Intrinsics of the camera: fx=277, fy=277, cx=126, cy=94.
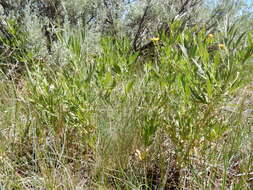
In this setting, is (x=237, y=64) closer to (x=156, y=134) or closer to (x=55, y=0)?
(x=156, y=134)

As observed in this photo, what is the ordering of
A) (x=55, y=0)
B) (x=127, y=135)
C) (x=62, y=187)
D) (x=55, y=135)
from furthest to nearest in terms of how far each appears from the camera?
(x=55, y=0), (x=55, y=135), (x=127, y=135), (x=62, y=187)

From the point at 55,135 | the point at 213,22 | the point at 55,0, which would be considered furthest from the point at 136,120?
the point at 213,22

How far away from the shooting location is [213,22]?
10.1 ft

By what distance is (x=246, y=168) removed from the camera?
1.02 m

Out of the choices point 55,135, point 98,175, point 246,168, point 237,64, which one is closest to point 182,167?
point 246,168

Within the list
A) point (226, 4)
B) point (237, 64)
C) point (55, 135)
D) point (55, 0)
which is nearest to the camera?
point (237, 64)

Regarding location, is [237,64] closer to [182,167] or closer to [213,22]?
[182,167]

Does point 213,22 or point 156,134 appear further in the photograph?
point 213,22

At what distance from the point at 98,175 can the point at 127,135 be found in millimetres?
211

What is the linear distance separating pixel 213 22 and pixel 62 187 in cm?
261

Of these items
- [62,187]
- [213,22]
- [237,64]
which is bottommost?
[62,187]

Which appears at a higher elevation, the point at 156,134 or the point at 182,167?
the point at 156,134

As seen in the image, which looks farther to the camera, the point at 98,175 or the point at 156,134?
the point at 156,134

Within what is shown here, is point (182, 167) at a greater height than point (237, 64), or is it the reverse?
point (237, 64)
